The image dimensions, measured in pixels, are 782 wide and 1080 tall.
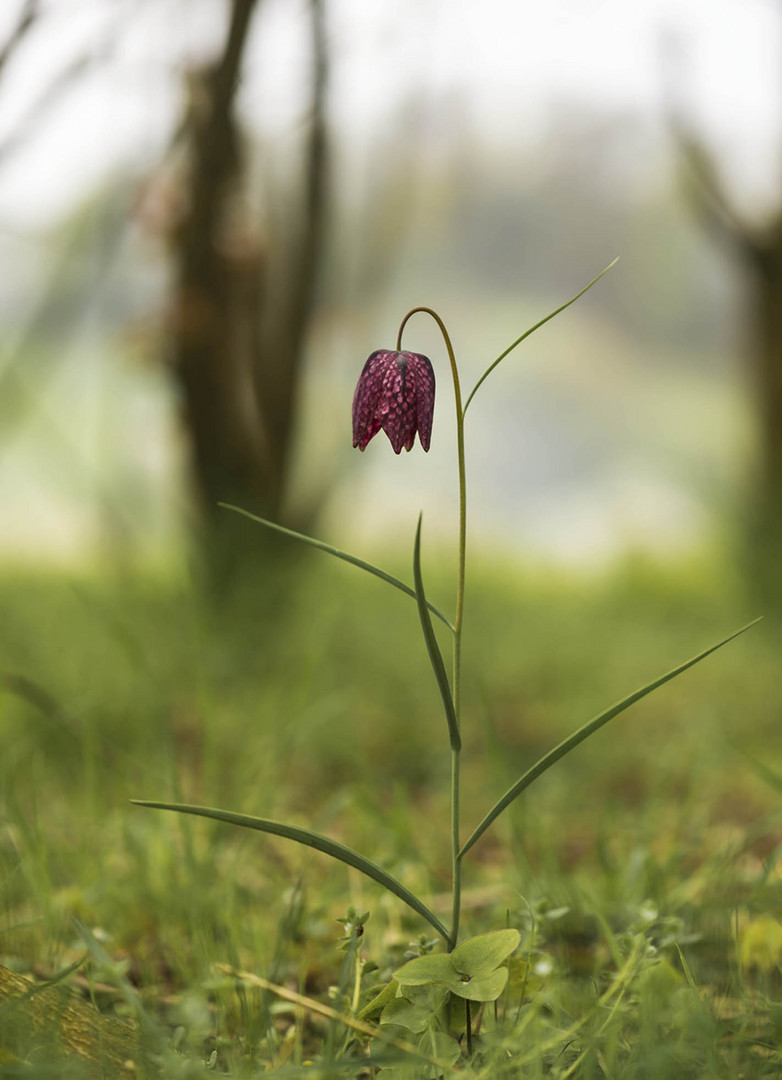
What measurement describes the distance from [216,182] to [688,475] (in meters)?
1.75

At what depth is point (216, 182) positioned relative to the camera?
2164mm

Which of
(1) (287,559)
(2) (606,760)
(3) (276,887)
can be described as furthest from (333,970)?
(1) (287,559)

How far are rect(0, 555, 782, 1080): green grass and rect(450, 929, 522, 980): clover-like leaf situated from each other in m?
0.05

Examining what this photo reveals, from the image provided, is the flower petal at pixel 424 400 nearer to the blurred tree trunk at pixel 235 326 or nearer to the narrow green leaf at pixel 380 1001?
the narrow green leaf at pixel 380 1001

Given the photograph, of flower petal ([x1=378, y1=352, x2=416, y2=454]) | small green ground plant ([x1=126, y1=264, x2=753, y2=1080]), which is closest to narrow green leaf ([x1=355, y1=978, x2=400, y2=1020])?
small green ground plant ([x1=126, y1=264, x2=753, y2=1080])

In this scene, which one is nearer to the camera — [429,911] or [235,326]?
[429,911]

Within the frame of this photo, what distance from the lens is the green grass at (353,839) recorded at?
0.74 meters

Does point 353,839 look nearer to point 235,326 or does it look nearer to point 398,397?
point 398,397

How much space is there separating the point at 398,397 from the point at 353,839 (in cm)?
87

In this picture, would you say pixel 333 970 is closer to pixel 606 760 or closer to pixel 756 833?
pixel 756 833

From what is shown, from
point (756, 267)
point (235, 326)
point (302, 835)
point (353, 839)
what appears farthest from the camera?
point (756, 267)

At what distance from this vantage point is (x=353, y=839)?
1.39 m

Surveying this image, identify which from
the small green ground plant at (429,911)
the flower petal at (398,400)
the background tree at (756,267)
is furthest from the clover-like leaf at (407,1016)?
the background tree at (756,267)

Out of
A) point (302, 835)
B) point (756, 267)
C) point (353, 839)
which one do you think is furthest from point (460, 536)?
point (756, 267)
